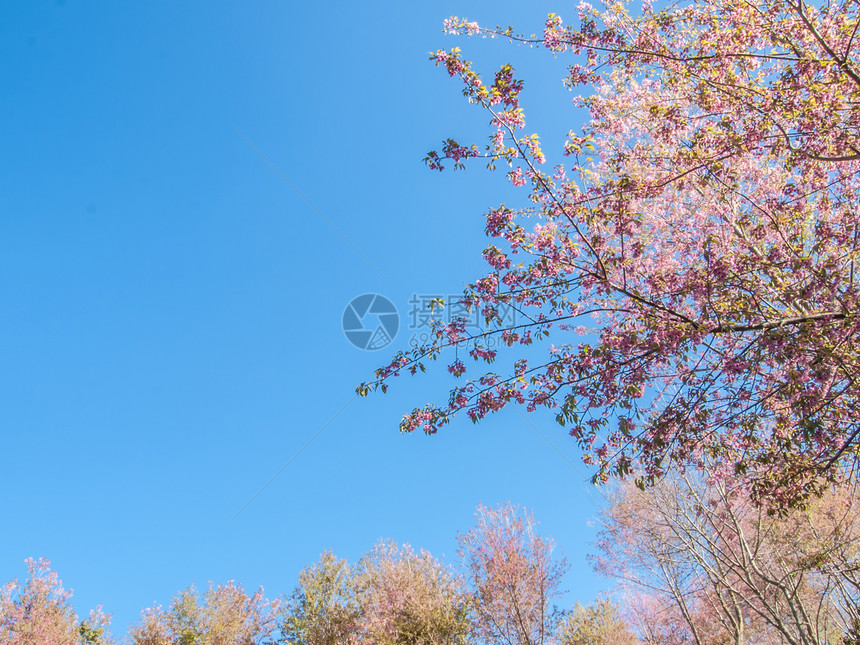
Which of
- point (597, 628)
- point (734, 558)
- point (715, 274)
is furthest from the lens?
point (597, 628)

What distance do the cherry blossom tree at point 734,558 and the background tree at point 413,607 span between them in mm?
6552

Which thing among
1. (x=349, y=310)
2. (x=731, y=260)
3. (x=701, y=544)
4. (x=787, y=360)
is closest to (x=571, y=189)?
(x=731, y=260)

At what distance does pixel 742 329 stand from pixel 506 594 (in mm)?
15792

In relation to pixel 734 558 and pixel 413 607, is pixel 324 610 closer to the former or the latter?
pixel 413 607

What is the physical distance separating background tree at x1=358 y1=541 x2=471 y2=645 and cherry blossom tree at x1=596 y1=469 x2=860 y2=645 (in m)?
6.55

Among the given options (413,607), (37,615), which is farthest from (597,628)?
(37,615)

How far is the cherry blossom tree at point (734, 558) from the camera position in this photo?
12383 mm

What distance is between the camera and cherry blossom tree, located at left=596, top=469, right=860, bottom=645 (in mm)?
12383

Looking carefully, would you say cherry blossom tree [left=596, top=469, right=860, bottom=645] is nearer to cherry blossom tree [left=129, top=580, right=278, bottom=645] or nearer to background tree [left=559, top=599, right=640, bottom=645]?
background tree [left=559, top=599, right=640, bottom=645]

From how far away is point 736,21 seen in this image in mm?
5234

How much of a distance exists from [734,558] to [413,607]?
1101 cm

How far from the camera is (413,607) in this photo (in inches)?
675

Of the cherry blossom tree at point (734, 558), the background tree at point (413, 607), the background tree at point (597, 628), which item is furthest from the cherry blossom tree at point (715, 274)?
the background tree at point (597, 628)

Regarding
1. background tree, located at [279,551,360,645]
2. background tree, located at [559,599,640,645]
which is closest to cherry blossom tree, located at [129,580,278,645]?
background tree, located at [279,551,360,645]
